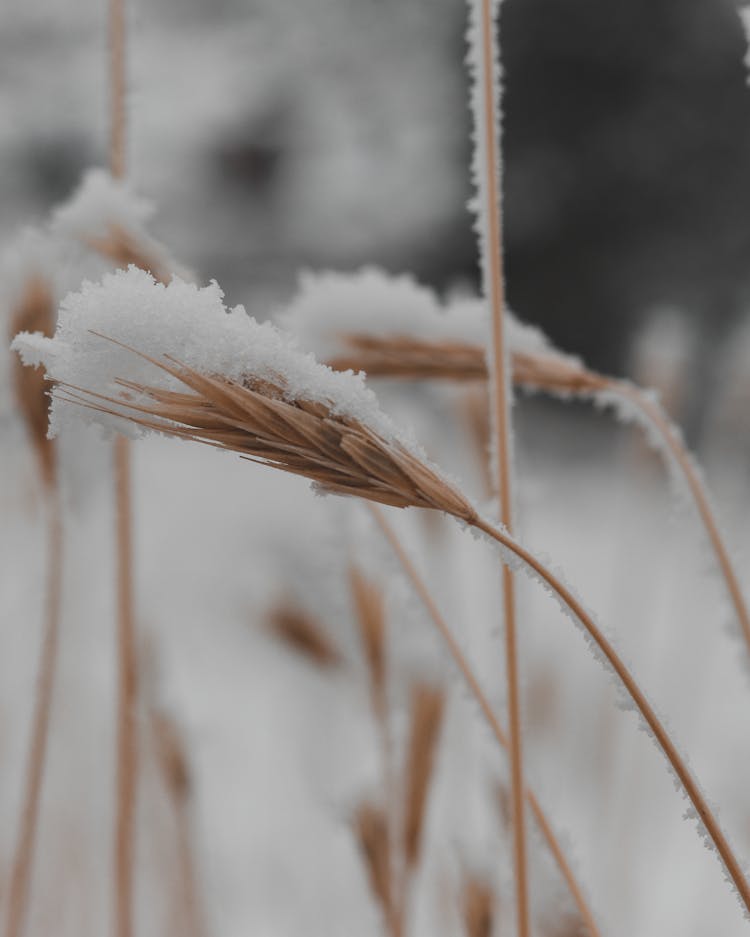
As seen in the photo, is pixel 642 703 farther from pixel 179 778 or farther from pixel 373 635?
Result: pixel 179 778

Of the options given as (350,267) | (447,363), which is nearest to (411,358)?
(447,363)

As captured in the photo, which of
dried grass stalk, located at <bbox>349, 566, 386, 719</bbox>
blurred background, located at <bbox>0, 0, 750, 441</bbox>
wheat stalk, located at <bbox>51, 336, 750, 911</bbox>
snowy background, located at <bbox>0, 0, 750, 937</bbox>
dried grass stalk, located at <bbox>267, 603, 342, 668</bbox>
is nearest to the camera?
wheat stalk, located at <bbox>51, 336, 750, 911</bbox>

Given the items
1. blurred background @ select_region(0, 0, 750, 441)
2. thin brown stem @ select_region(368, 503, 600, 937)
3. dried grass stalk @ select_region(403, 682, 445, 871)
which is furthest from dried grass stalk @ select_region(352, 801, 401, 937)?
blurred background @ select_region(0, 0, 750, 441)

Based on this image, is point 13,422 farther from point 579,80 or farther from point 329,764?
point 579,80

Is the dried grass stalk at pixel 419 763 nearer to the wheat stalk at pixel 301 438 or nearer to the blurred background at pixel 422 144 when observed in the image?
the wheat stalk at pixel 301 438

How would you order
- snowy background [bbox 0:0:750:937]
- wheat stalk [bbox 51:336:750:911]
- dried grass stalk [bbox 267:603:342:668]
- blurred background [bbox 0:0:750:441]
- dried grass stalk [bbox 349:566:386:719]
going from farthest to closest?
blurred background [bbox 0:0:750:441]
snowy background [bbox 0:0:750:937]
dried grass stalk [bbox 267:603:342:668]
dried grass stalk [bbox 349:566:386:719]
wheat stalk [bbox 51:336:750:911]

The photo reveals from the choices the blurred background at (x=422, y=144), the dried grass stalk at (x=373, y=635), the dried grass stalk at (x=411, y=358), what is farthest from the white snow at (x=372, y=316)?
Result: the blurred background at (x=422, y=144)

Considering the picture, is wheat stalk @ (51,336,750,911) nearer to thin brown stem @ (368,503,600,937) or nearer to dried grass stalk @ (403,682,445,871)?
thin brown stem @ (368,503,600,937)
